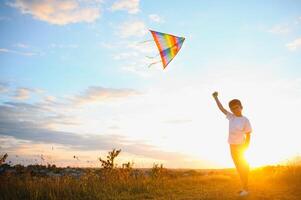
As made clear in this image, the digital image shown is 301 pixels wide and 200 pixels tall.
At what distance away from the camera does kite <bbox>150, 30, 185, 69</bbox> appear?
11961 millimetres

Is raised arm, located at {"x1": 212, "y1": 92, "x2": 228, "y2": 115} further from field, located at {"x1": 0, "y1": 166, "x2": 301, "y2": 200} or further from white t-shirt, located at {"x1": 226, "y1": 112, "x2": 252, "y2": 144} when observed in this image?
field, located at {"x1": 0, "y1": 166, "x2": 301, "y2": 200}

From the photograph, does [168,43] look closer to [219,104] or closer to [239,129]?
[219,104]

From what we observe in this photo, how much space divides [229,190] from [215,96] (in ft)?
9.13

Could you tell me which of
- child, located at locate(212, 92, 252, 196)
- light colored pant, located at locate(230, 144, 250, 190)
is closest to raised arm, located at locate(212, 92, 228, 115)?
child, located at locate(212, 92, 252, 196)

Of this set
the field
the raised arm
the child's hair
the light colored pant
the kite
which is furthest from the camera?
the kite

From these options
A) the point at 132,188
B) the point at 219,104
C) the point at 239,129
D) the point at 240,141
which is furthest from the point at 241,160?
the point at 132,188

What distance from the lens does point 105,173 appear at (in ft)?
40.0


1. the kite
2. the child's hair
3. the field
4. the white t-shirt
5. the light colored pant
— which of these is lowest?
the field

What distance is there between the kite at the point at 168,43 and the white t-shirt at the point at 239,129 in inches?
146

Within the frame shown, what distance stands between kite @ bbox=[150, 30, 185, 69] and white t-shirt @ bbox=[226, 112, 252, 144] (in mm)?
3721

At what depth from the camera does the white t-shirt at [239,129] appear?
8914 mm

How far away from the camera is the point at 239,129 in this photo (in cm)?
891

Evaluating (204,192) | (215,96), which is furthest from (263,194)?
(215,96)

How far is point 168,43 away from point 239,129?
4366mm
